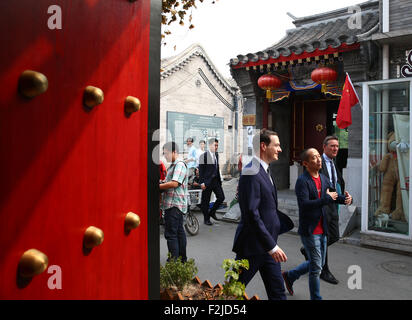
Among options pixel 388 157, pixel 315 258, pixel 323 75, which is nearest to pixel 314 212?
pixel 315 258

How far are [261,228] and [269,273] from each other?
1.46ft

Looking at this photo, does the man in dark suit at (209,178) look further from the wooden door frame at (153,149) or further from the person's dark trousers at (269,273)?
the wooden door frame at (153,149)

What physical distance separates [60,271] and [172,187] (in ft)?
11.3

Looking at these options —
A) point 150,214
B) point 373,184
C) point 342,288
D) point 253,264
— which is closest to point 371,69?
point 373,184

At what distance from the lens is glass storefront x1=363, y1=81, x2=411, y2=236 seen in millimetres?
6270

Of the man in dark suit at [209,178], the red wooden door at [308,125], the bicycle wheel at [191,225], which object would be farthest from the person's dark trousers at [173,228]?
the red wooden door at [308,125]

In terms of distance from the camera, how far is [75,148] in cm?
118

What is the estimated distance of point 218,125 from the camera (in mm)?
19547

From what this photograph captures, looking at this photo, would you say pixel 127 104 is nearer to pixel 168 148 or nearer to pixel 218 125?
pixel 168 148

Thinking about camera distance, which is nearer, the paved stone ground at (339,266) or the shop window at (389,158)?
the paved stone ground at (339,266)

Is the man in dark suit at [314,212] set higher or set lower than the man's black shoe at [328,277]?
higher

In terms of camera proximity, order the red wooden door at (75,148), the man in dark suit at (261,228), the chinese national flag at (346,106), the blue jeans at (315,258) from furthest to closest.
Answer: the chinese national flag at (346,106) < the blue jeans at (315,258) < the man in dark suit at (261,228) < the red wooden door at (75,148)

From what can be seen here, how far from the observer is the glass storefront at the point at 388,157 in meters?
6.27

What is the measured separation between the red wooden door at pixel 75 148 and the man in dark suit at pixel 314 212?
99.1 inches
